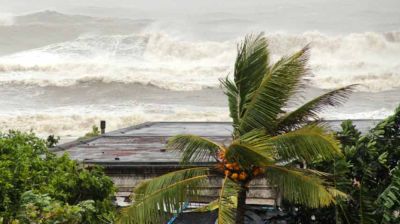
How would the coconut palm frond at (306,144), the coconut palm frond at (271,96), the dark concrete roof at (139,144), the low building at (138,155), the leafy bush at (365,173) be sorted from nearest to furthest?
the coconut palm frond at (306,144)
the coconut palm frond at (271,96)
the leafy bush at (365,173)
the low building at (138,155)
the dark concrete roof at (139,144)

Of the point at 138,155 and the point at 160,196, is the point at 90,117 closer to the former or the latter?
the point at 138,155

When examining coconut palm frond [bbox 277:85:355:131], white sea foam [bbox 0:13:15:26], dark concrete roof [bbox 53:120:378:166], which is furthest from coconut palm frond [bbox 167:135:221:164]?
white sea foam [bbox 0:13:15:26]

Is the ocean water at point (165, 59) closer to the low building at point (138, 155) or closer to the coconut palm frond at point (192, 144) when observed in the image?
the low building at point (138, 155)

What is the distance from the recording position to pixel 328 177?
8289 millimetres

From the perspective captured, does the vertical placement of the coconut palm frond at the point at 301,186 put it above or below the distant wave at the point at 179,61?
below

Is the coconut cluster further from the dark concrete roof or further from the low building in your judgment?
the dark concrete roof

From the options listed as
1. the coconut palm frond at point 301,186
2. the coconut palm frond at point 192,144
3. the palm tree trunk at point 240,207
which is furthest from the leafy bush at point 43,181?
the coconut palm frond at point 301,186

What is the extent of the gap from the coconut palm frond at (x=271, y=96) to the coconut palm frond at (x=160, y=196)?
2.81 feet

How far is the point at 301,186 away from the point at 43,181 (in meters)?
3.34

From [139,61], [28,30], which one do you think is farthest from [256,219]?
[28,30]

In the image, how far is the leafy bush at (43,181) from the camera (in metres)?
7.29

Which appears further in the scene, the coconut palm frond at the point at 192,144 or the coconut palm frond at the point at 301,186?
the coconut palm frond at the point at 192,144

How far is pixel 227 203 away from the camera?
7.24m

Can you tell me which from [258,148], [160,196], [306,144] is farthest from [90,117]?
[258,148]
